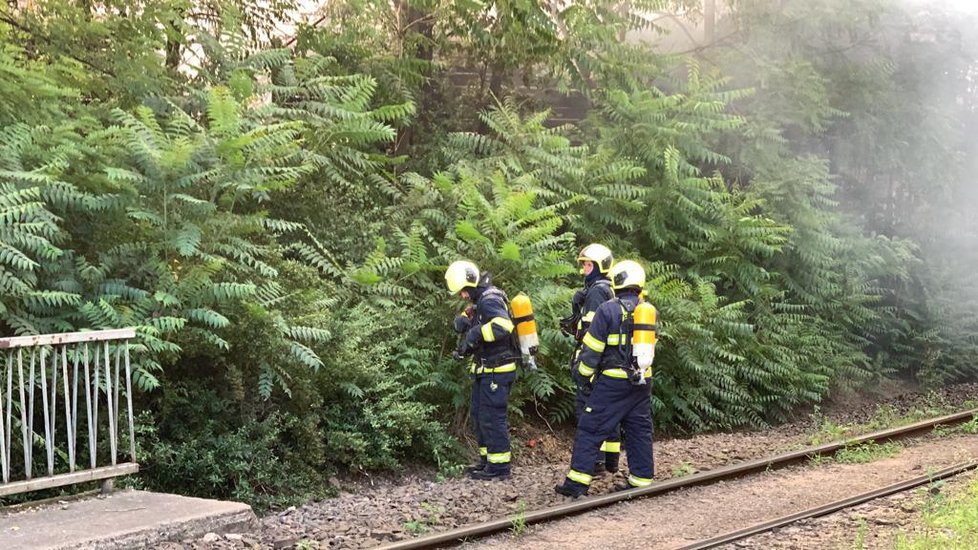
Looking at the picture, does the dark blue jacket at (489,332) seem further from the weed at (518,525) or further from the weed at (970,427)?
the weed at (970,427)

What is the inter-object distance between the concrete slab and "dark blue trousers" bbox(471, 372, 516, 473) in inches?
122

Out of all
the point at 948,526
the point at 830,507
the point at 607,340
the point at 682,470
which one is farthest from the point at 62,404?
the point at 948,526

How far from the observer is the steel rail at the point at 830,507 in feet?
25.6

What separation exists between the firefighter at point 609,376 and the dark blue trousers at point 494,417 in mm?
892

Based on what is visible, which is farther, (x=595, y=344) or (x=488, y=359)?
(x=488, y=359)

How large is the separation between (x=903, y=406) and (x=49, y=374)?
1439 cm

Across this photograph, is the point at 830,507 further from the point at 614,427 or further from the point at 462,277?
the point at 462,277

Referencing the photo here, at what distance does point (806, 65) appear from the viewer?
18.3 meters

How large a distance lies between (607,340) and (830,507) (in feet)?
8.54

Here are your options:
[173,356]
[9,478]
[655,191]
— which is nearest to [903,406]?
[655,191]

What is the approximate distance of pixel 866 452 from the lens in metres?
12.0

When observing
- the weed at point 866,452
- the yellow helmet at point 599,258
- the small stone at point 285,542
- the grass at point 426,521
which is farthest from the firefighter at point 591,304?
the small stone at point 285,542

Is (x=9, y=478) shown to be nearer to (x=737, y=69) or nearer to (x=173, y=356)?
(x=173, y=356)

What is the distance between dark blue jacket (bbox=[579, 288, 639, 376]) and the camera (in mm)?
9414
